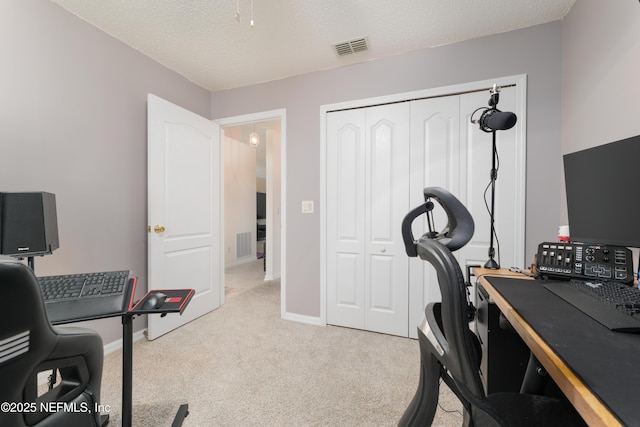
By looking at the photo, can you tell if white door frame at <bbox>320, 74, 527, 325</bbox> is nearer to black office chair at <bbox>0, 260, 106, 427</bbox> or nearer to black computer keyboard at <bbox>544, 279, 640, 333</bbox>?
black computer keyboard at <bbox>544, 279, 640, 333</bbox>

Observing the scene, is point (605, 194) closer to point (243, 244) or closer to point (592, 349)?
point (592, 349)

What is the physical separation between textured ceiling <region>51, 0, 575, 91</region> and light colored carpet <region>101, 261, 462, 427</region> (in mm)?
2567

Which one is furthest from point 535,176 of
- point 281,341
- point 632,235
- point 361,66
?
point 281,341

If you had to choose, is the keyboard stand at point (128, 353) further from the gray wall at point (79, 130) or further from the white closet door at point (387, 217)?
the white closet door at point (387, 217)

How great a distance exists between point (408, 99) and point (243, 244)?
4.80 meters

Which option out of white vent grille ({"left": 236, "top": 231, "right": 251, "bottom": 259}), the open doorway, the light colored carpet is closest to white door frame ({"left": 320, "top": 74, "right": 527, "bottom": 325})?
the light colored carpet

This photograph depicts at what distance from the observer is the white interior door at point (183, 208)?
238 cm

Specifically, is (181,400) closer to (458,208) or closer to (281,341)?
(281,341)

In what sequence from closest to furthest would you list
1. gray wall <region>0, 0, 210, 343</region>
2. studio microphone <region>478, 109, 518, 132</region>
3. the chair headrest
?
the chair headrest < studio microphone <region>478, 109, 518, 132</region> < gray wall <region>0, 0, 210, 343</region>

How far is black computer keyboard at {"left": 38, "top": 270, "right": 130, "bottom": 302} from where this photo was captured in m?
1.09

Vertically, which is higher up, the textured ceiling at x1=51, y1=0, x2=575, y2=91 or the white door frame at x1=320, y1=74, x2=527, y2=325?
the textured ceiling at x1=51, y1=0, x2=575, y2=91

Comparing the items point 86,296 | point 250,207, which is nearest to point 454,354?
point 86,296

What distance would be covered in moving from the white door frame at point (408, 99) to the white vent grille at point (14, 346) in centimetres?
212

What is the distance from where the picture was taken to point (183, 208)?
2645 millimetres
